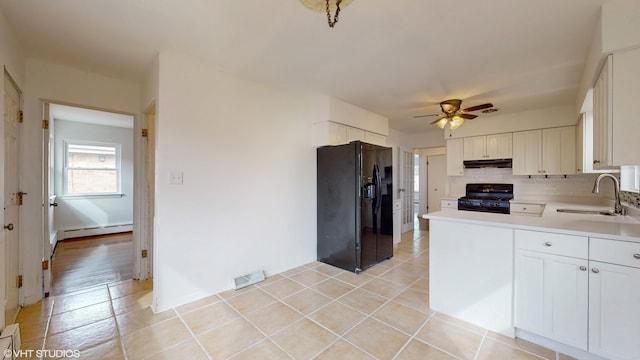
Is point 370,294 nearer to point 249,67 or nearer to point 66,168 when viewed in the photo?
point 249,67

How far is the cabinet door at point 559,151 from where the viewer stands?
3822 millimetres

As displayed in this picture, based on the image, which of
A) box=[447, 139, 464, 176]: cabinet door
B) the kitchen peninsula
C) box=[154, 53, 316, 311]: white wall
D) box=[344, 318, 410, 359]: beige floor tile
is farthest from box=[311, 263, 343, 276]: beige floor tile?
box=[447, 139, 464, 176]: cabinet door

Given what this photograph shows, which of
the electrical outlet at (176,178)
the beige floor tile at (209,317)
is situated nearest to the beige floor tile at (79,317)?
the beige floor tile at (209,317)

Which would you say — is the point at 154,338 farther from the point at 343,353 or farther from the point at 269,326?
the point at 343,353

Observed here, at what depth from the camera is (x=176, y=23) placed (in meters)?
1.89

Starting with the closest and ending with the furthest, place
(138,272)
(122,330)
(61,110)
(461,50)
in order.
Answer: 1. (122,330)
2. (461,50)
3. (138,272)
4. (61,110)

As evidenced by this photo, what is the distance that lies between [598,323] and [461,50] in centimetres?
228

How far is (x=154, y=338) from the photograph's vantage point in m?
1.92

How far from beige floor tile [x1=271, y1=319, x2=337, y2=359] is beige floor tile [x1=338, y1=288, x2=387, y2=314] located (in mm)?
497

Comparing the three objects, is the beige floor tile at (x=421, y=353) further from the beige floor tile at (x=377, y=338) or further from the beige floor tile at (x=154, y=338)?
the beige floor tile at (x=154, y=338)

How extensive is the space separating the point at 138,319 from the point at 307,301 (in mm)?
1514

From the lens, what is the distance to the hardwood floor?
9.67ft

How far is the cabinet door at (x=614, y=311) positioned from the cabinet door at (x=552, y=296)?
0.04 meters

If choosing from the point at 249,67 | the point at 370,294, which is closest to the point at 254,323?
the point at 370,294
